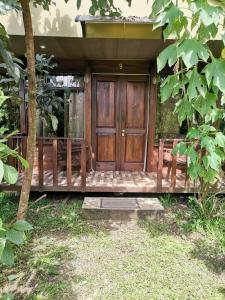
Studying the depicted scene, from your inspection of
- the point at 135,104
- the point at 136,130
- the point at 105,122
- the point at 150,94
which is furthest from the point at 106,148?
the point at 150,94

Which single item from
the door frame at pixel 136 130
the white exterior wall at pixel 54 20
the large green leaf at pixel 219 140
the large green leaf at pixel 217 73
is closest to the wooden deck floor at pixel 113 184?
the door frame at pixel 136 130

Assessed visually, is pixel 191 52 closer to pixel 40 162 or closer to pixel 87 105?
pixel 40 162

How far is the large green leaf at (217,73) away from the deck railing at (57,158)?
347cm

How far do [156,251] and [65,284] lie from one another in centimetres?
110

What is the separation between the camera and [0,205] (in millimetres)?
4324

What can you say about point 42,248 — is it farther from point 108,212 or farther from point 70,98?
point 70,98

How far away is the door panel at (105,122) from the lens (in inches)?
228

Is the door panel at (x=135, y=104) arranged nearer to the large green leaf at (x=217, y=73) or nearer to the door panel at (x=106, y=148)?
the door panel at (x=106, y=148)

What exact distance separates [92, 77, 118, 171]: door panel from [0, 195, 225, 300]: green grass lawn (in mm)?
2205

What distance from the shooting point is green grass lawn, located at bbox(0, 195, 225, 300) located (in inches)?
92.4

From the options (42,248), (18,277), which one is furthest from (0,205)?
(18,277)

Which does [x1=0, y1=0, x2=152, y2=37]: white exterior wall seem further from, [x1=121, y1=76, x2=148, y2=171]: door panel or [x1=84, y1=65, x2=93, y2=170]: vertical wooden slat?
[x1=121, y1=76, x2=148, y2=171]: door panel

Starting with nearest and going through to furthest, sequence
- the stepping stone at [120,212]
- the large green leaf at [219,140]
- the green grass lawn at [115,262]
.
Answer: the green grass lawn at [115,262] → the large green leaf at [219,140] → the stepping stone at [120,212]

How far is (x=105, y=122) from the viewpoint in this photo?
5883mm
